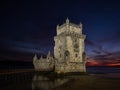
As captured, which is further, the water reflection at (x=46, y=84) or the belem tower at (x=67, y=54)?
the belem tower at (x=67, y=54)

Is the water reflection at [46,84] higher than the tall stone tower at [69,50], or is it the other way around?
the tall stone tower at [69,50]

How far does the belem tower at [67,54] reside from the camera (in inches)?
1698

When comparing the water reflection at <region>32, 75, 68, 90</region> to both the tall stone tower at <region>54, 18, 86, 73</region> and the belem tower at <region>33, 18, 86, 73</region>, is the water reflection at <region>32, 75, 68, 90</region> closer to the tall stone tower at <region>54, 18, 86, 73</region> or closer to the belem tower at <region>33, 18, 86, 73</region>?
the tall stone tower at <region>54, 18, 86, 73</region>

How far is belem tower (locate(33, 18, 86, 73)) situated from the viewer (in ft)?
141

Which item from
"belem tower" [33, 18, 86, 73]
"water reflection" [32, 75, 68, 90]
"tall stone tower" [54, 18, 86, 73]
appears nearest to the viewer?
"water reflection" [32, 75, 68, 90]

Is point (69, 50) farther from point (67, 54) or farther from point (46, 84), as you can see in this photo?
point (46, 84)

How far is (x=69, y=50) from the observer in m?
43.8

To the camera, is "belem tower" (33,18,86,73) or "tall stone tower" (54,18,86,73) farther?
"belem tower" (33,18,86,73)

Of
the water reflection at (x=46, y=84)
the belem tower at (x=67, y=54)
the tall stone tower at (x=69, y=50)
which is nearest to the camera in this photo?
the water reflection at (x=46, y=84)

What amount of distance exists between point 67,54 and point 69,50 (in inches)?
61.0

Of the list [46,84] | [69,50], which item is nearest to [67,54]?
[69,50]

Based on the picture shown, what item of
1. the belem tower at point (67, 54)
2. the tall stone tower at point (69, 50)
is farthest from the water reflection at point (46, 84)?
the belem tower at point (67, 54)

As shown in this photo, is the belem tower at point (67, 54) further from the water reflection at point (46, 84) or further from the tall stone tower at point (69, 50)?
the water reflection at point (46, 84)

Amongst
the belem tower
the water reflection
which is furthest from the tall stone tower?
the water reflection
